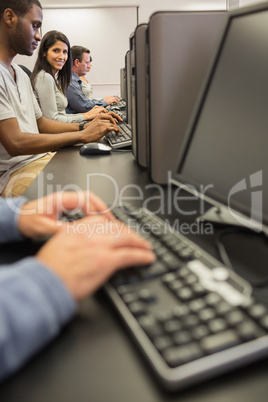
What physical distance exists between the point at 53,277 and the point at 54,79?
7.91ft

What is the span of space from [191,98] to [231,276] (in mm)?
477

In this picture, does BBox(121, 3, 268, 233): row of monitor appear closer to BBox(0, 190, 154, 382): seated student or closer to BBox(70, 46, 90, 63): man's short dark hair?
BBox(0, 190, 154, 382): seated student

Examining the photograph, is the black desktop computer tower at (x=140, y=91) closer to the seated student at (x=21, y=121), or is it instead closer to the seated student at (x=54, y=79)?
the seated student at (x=21, y=121)

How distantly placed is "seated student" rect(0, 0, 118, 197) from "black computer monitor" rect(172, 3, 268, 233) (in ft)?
2.38

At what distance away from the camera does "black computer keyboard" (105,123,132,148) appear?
46.0 inches

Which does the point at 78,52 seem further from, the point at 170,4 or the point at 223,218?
the point at 223,218

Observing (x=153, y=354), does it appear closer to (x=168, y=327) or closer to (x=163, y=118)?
(x=168, y=327)

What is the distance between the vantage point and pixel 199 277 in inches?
14.4

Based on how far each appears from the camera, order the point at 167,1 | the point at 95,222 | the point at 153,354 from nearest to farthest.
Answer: the point at 153,354 < the point at 95,222 < the point at 167,1

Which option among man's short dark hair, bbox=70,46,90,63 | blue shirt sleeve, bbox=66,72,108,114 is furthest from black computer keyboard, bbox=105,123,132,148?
man's short dark hair, bbox=70,46,90,63

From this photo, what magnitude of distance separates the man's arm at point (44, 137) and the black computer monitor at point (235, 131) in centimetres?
71

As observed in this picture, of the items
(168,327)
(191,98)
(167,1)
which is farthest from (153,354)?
(167,1)

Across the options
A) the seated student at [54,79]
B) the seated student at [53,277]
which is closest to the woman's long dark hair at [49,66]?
the seated student at [54,79]

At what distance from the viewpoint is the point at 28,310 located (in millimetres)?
294
